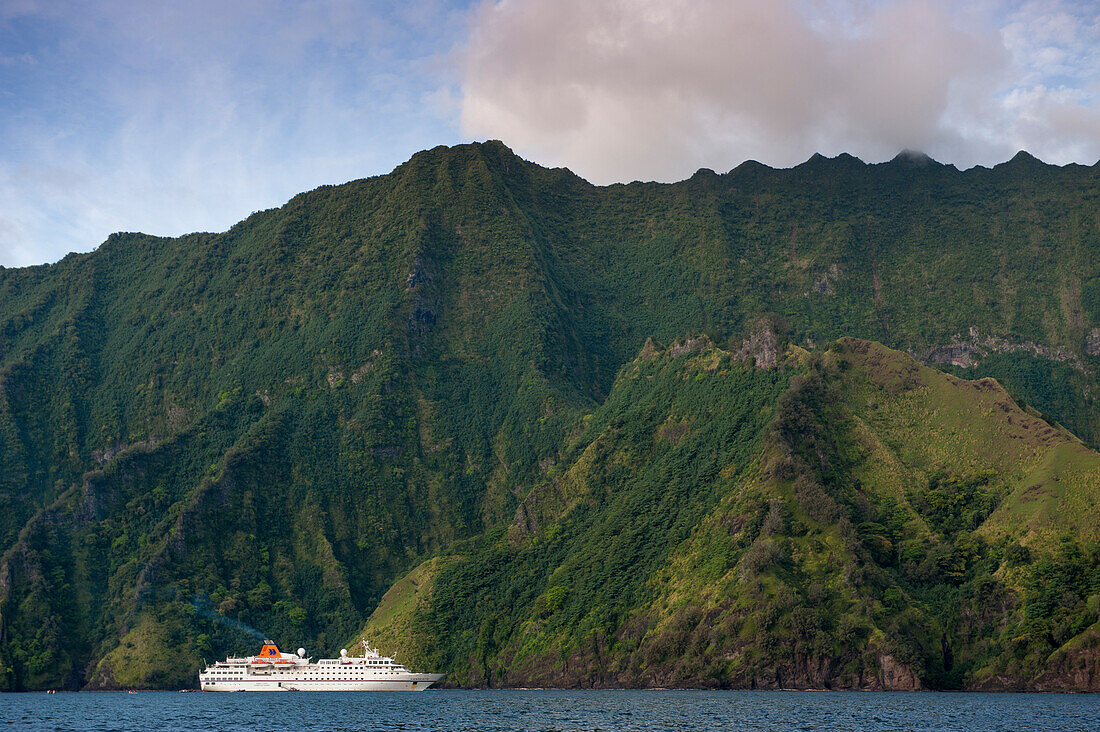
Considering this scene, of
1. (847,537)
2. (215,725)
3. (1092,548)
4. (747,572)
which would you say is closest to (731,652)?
(747,572)

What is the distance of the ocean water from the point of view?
375 feet

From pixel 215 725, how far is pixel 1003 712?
282 ft

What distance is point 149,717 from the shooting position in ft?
456

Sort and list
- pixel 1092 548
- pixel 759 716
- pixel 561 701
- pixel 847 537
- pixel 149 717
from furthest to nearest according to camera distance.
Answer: pixel 847 537, pixel 1092 548, pixel 561 701, pixel 149 717, pixel 759 716

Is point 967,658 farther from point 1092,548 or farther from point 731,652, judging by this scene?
point 731,652

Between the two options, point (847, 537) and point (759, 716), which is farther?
point (847, 537)

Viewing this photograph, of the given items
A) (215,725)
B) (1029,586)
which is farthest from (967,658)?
(215,725)

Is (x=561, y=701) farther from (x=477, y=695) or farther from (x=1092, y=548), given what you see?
(x=1092, y=548)

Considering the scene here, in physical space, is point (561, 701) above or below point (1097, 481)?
below

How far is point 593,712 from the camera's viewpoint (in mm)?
132125

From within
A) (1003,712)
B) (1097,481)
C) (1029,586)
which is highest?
(1097,481)

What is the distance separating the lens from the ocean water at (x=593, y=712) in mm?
114312

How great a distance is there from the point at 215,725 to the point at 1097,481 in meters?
142

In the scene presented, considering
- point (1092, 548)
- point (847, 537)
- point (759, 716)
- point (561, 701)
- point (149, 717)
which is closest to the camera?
point (759, 716)
